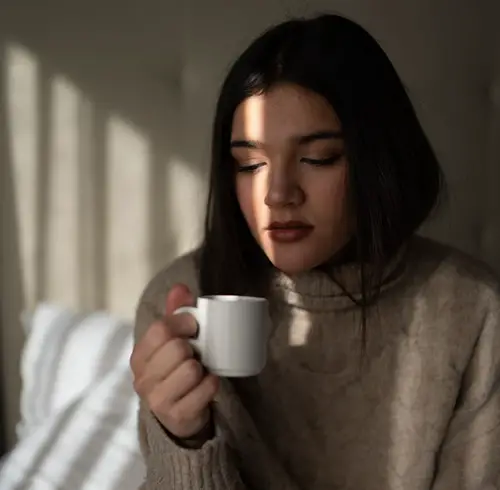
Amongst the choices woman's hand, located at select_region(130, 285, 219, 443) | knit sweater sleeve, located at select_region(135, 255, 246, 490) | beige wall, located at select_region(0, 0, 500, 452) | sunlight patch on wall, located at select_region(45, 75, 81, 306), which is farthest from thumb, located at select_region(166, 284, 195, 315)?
sunlight patch on wall, located at select_region(45, 75, 81, 306)

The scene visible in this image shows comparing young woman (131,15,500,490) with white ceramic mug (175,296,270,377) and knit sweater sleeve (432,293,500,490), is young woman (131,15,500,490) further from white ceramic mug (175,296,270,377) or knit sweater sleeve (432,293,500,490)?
white ceramic mug (175,296,270,377)

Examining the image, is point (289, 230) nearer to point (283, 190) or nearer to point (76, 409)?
point (283, 190)

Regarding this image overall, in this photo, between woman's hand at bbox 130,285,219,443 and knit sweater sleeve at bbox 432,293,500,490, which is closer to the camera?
woman's hand at bbox 130,285,219,443

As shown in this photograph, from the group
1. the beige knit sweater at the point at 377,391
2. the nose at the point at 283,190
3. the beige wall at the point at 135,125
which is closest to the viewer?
the nose at the point at 283,190

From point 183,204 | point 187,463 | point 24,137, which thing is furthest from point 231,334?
point 24,137

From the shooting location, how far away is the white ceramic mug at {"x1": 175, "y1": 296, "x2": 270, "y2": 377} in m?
0.73

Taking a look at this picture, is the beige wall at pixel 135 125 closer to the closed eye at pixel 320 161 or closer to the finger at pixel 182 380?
the closed eye at pixel 320 161

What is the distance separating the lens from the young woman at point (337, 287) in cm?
88

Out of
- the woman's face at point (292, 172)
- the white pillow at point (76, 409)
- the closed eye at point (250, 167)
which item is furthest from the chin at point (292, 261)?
the white pillow at point (76, 409)

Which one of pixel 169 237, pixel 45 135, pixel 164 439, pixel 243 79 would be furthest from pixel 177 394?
pixel 45 135

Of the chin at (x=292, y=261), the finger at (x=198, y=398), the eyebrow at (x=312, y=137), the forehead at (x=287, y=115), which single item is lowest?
the finger at (x=198, y=398)

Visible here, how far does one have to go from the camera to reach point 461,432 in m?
0.98

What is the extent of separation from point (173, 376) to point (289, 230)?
9.7 inches

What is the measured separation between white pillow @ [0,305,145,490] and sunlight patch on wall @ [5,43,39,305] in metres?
0.16
